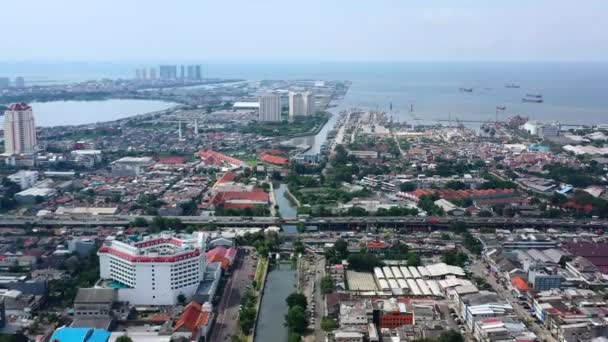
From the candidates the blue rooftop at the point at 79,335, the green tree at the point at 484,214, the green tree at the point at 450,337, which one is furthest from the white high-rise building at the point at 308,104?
the blue rooftop at the point at 79,335

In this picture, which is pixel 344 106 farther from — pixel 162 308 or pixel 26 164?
pixel 162 308

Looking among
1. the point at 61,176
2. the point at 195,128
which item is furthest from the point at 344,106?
the point at 61,176

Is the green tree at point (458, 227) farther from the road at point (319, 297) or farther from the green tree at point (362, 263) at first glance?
the road at point (319, 297)

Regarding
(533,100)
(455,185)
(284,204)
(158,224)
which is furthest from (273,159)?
(533,100)

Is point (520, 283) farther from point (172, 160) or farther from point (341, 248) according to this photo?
point (172, 160)

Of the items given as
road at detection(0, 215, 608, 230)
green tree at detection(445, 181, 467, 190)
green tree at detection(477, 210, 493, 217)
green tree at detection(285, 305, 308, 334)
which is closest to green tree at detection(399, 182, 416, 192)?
green tree at detection(445, 181, 467, 190)

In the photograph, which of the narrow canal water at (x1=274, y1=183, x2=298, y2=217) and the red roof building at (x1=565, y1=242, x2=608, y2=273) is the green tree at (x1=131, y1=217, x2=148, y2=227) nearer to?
the narrow canal water at (x1=274, y1=183, x2=298, y2=217)

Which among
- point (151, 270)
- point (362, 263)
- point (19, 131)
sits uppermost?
point (19, 131)
